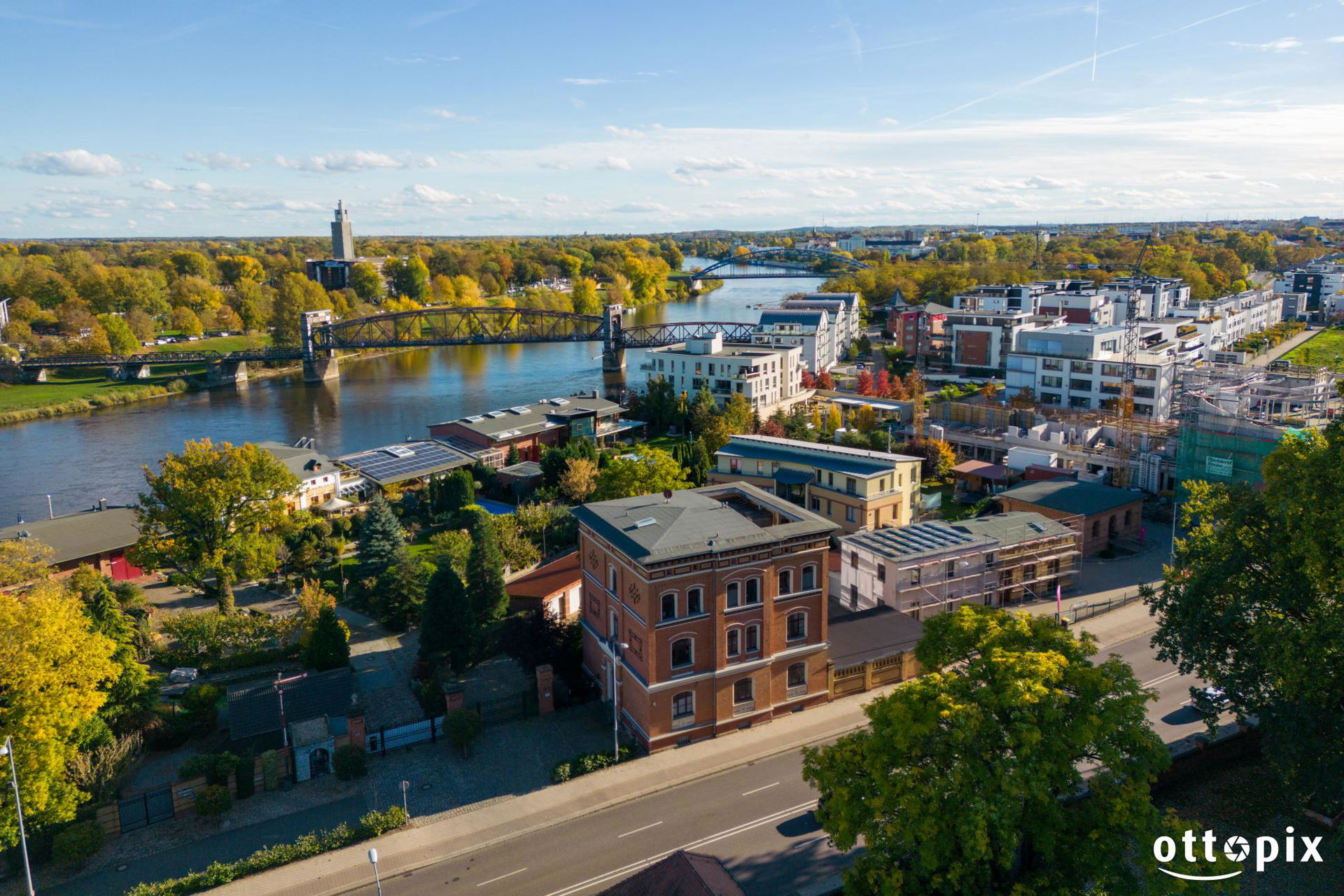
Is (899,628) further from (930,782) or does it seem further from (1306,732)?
(930,782)

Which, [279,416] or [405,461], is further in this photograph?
[279,416]

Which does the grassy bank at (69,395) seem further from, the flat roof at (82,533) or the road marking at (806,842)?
the road marking at (806,842)

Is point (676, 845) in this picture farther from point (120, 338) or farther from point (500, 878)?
point (120, 338)

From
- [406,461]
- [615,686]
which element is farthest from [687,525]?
[406,461]

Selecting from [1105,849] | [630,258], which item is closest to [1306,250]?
[630,258]

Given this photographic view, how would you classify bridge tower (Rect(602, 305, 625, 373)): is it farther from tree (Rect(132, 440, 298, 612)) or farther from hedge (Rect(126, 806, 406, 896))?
hedge (Rect(126, 806, 406, 896))

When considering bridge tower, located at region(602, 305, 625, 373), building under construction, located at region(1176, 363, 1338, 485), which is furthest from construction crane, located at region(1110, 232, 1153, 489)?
bridge tower, located at region(602, 305, 625, 373)
